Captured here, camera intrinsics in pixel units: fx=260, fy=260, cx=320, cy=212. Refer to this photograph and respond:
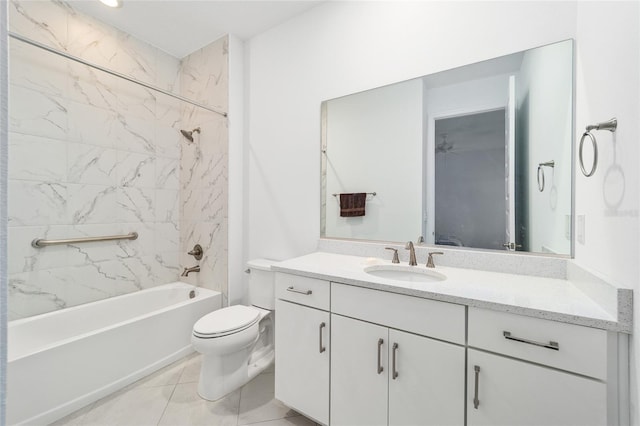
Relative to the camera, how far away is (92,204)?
210cm

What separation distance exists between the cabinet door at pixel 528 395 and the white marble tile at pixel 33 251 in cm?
267

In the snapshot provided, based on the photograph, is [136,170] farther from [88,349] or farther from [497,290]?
[497,290]

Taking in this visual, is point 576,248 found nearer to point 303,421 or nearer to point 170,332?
point 303,421

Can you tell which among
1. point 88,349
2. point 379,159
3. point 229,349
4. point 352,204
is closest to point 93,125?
point 88,349

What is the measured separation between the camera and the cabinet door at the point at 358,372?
1.14 meters

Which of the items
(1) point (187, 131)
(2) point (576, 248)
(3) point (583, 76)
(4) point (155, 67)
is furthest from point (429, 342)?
(4) point (155, 67)

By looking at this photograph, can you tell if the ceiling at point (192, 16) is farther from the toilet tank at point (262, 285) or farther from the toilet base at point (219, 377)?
the toilet base at point (219, 377)

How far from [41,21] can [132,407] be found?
8.76 feet

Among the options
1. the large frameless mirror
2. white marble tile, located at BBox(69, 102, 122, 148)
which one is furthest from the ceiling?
the large frameless mirror

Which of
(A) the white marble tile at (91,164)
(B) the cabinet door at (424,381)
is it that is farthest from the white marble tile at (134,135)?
(B) the cabinet door at (424,381)

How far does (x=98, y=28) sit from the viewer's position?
2.11 m

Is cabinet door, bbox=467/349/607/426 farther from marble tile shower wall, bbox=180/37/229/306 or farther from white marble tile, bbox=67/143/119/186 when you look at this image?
white marble tile, bbox=67/143/119/186

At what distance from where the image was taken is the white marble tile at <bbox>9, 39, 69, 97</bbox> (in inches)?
67.5

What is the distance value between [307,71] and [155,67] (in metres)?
1.58
